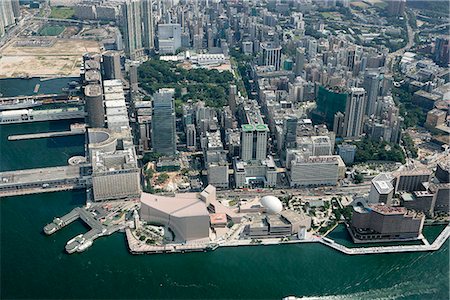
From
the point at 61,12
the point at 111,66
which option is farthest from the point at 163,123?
the point at 61,12

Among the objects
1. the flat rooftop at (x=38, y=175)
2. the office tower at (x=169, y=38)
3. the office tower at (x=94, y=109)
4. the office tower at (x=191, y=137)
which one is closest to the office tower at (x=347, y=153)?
the office tower at (x=191, y=137)

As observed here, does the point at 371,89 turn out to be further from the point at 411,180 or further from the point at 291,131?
the point at 411,180

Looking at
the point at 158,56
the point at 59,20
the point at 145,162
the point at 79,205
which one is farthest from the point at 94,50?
the point at 79,205

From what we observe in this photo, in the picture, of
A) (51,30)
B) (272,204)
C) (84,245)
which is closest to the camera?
(84,245)

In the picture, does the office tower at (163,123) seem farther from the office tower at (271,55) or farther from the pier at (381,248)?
the office tower at (271,55)

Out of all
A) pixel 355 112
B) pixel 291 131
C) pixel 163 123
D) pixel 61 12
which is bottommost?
pixel 291 131

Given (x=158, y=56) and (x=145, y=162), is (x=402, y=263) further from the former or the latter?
(x=158, y=56)

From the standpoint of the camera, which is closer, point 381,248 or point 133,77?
point 381,248

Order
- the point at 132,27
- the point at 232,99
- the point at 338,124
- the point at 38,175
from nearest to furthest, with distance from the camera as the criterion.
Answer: the point at 38,175 → the point at 338,124 → the point at 232,99 → the point at 132,27
